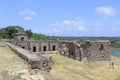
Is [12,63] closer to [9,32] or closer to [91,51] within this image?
[91,51]

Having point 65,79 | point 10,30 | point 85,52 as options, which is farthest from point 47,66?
point 10,30

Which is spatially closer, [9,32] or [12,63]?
[12,63]

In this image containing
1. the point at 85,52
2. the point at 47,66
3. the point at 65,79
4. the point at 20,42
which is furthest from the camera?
the point at 20,42

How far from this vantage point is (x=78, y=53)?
47.1 m

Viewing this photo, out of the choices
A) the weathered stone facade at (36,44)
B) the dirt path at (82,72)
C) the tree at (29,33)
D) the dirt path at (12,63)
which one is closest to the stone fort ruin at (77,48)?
the weathered stone facade at (36,44)

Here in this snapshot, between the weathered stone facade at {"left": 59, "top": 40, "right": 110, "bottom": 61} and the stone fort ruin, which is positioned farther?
the stone fort ruin

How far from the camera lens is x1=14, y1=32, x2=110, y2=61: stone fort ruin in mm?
46812

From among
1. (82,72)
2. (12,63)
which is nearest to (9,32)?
(82,72)

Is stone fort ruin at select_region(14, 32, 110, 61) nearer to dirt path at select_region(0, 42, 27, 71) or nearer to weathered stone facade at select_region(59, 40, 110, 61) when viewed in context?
weathered stone facade at select_region(59, 40, 110, 61)

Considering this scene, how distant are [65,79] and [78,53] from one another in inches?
935

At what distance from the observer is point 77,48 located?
47812 millimetres

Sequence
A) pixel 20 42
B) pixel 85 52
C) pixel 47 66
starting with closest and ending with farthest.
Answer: pixel 47 66 → pixel 85 52 → pixel 20 42

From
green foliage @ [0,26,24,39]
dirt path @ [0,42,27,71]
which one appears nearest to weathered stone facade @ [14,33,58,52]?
green foliage @ [0,26,24,39]

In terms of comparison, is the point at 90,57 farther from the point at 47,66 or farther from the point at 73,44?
the point at 47,66
